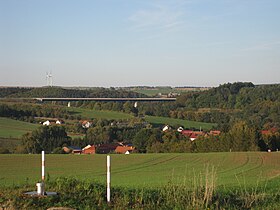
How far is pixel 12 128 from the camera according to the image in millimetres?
64938

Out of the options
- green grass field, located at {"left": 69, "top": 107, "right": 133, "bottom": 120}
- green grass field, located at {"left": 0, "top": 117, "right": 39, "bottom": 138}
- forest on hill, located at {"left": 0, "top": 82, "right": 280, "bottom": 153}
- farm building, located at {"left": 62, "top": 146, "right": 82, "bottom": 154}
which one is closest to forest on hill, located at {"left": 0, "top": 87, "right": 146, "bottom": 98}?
forest on hill, located at {"left": 0, "top": 82, "right": 280, "bottom": 153}

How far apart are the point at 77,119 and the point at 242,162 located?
52.2m

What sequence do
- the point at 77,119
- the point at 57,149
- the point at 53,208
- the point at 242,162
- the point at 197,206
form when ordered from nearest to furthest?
the point at 53,208 < the point at 197,206 < the point at 242,162 < the point at 57,149 < the point at 77,119

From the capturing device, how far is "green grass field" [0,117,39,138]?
59.1 meters

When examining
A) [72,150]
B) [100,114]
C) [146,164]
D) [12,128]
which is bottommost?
[72,150]

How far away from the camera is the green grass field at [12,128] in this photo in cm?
5906

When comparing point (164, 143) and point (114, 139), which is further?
point (114, 139)

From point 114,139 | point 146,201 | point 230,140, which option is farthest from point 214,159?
point 114,139

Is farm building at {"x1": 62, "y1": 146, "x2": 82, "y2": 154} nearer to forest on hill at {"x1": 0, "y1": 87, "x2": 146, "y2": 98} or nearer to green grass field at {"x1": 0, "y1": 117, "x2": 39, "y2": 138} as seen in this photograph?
green grass field at {"x1": 0, "y1": 117, "x2": 39, "y2": 138}

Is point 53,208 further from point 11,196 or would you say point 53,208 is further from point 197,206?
point 197,206

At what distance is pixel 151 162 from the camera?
35125 millimetres

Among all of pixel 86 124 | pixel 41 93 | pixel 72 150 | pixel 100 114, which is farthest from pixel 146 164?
pixel 41 93

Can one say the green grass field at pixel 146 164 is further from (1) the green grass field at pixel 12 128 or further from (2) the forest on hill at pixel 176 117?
(1) the green grass field at pixel 12 128

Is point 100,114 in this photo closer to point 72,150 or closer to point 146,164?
point 72,150
